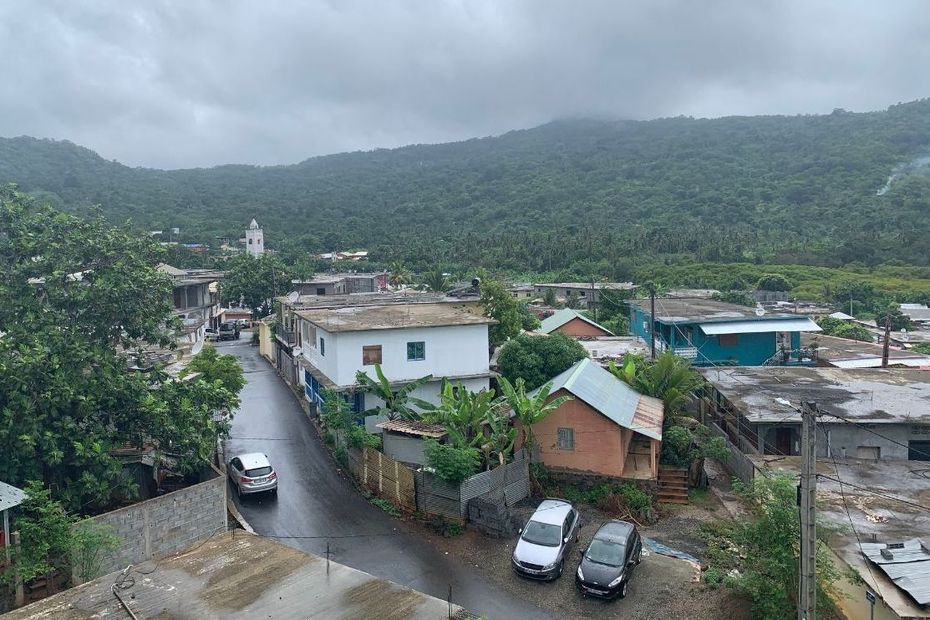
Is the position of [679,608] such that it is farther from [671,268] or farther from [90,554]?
[671,268]

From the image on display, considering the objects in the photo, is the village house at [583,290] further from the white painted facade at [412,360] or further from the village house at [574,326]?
the white painted facade at [412,360]

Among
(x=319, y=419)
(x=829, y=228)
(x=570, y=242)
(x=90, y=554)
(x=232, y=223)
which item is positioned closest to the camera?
(x=90, y=554)

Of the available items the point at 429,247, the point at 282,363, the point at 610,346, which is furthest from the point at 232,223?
the point at 610,346

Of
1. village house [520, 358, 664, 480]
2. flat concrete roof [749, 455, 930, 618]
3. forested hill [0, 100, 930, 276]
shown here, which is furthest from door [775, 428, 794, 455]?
forested hill [0, 100, 930, 276]

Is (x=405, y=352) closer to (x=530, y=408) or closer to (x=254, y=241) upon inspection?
(x=530, y=408)

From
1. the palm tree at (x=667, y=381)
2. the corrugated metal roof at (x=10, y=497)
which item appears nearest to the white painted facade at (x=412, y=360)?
the palm tree at (x=667, y=381)
